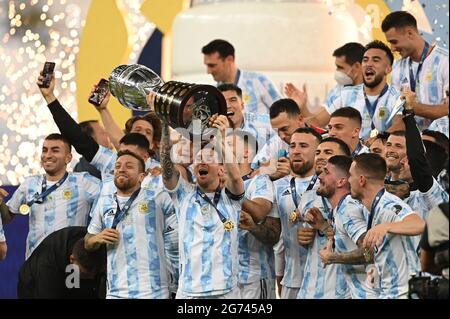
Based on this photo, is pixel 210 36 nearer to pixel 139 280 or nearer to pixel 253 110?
pixel 253 110

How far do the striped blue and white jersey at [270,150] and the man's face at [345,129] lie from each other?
505 mm

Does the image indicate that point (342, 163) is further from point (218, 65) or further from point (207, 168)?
point (218, 65)

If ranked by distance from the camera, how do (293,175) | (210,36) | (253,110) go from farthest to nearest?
(210,36), (253,110), (293,175)

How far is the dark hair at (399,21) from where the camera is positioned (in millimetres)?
9695

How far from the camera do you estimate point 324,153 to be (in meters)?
9.02

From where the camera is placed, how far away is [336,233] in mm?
8711

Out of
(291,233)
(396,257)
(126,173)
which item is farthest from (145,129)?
(396,257)

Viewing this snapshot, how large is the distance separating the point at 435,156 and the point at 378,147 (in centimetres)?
37

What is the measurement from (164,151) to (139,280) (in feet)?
2.95

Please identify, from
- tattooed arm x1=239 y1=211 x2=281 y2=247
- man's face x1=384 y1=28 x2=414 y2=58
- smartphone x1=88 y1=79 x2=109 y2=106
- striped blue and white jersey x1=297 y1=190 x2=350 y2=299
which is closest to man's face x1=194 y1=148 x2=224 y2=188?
tattooed arm x1=239 y1=211 x2=281 y2=247

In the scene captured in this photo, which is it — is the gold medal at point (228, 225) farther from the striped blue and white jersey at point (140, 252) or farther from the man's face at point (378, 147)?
the man's face at point (378, 147)

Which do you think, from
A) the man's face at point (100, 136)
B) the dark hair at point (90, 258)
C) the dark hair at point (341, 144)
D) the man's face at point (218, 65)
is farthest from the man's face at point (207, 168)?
the man's face at point (100, 136)
